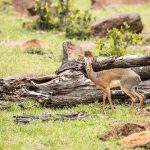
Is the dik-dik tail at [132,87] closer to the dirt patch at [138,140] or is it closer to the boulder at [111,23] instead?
the dirt patch at [138,140]

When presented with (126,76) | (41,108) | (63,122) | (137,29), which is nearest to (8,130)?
(63,122)

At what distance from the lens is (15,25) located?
27.9 metres

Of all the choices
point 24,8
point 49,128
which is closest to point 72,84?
point 49,128

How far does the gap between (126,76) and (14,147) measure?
3920mm

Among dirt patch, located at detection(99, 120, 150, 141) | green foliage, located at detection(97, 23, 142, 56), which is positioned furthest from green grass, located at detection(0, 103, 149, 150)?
green foliage, located at detection(97, 23, 142, 56)

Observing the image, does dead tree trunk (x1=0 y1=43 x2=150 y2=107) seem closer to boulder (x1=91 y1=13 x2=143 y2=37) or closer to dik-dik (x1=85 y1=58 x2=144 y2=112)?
dik-dik (x1=85 y1=58 x2=144 y2=112)

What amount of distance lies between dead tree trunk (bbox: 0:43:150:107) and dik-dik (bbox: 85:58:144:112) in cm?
66

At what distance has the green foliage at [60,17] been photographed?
86.5ft

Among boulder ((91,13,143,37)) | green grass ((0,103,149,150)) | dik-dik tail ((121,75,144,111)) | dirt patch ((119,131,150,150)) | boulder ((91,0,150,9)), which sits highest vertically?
boulder ((91,0,150,9))

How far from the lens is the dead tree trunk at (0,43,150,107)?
14023mm

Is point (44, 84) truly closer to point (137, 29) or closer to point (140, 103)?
point (140, 103)

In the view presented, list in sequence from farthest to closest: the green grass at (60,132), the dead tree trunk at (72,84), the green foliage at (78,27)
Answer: the green foliage at (78,27), the dead tree trunk at (72,84), the green grass at (60,132)

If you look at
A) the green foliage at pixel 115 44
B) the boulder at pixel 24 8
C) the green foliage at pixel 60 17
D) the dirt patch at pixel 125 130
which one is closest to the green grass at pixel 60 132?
the dirt patch at pixel 125 130

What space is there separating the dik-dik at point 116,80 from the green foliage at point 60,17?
1225cm
